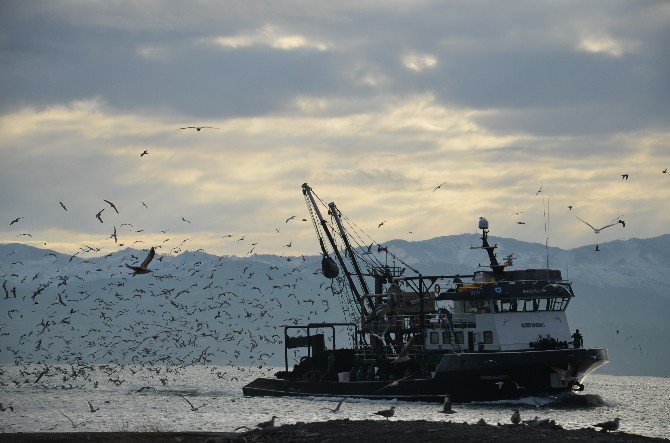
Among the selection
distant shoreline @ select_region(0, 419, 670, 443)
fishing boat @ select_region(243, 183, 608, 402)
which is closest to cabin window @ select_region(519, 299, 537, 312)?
fishing boat @ select_region(243, 183, 608, 402)

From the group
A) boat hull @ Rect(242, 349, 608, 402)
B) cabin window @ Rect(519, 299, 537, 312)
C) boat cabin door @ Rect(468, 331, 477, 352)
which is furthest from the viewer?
boat cabin door @ Rect(468, 331, 477, 352)

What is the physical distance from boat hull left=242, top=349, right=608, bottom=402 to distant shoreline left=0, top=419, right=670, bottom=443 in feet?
78.5

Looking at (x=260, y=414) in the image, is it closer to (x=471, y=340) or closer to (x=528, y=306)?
(x=471, y=340)

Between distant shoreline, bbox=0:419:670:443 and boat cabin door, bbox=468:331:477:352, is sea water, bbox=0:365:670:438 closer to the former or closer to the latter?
boat cabin door, bbox=468:331:477:352

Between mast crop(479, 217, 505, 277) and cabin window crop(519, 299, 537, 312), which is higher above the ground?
mast crop(479, 217, 505, 277)

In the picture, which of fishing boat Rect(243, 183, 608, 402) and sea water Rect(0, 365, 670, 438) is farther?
fishing boat Rect(243, 183, 608, 402)

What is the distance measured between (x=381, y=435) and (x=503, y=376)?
30.2 meters

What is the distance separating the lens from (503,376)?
72.1 meters

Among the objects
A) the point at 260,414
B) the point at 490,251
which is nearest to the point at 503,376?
the point at 490,251

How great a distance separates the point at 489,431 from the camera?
145ft

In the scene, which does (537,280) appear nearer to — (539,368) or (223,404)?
(539,368)

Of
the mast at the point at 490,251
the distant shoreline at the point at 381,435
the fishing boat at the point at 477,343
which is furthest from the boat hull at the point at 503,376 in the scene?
the distant shoreline at the point at 381,435

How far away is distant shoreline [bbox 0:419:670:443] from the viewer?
138 ft

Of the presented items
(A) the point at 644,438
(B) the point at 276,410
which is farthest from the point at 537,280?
(A) the point at 644,438
